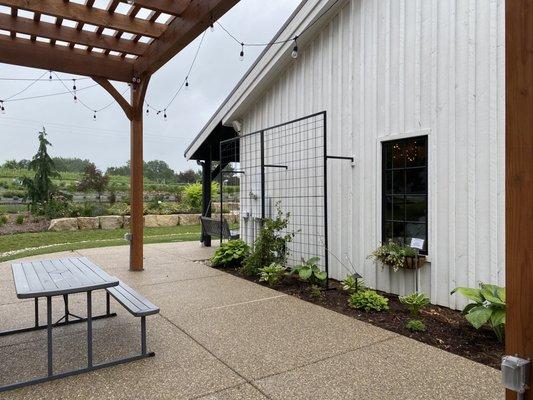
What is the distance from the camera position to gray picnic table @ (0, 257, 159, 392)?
102 inches

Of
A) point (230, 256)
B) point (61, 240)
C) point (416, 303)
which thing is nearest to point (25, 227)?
point (61, 240)

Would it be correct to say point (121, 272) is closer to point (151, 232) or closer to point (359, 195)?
point (359, 195)

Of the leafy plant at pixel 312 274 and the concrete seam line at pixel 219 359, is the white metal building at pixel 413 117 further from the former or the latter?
the concrete seam line at pixel 219 359

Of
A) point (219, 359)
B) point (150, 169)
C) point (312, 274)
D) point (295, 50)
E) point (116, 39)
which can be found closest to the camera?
point (219, 359)

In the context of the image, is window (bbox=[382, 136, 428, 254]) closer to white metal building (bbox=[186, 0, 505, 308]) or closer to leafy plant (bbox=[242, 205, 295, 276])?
white metal building (bbox=[186, 0, 505, 308])

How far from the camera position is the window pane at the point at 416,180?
4512 millimetres

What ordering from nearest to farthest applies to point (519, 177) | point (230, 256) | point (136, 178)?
point (519, 177) < point (136, 178) < point (230, 256)

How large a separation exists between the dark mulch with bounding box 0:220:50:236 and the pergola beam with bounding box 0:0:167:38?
9298 mm

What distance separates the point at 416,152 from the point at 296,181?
2.33 m

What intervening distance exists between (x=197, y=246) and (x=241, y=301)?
4947 millimetres

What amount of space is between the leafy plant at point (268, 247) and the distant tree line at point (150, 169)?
1560cm

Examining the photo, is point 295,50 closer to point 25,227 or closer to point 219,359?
point 219,359

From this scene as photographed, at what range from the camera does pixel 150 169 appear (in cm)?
2855

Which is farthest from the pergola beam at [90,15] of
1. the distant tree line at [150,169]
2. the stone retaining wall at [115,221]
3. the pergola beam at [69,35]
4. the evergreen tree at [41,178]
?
the distant tree line at [150,169]
